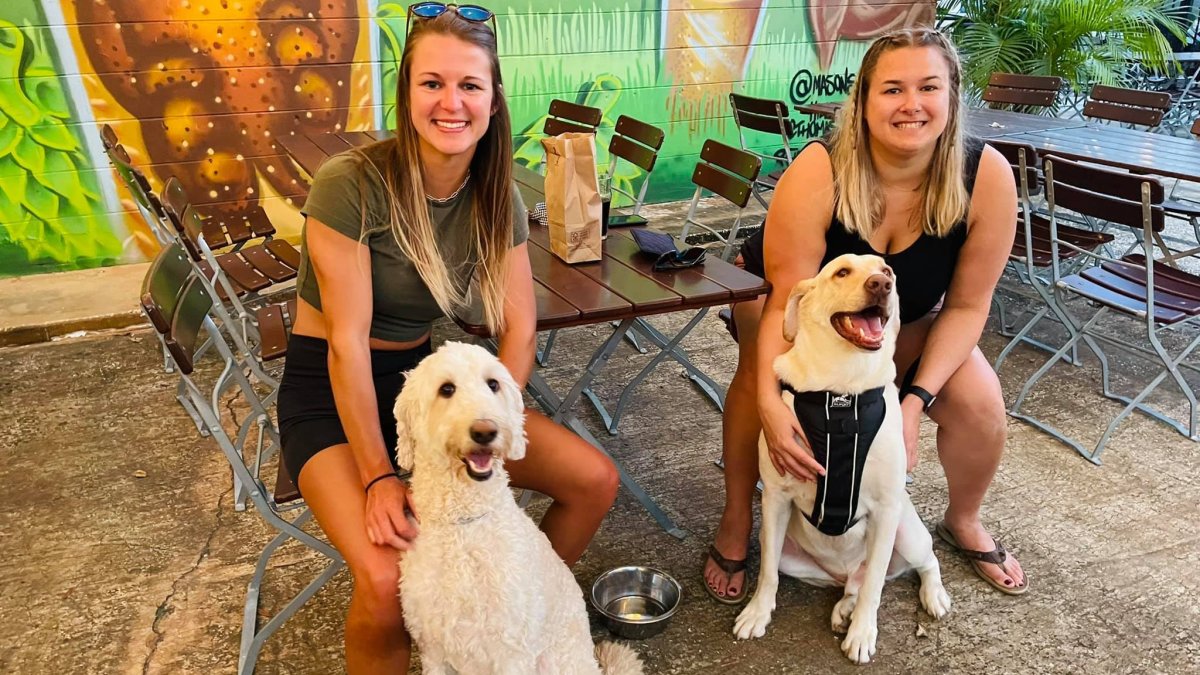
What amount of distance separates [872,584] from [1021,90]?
5596mm

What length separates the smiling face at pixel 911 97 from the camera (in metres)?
2.24

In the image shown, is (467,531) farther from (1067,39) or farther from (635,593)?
(1067,39)

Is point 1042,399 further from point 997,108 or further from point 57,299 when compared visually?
point 57,299

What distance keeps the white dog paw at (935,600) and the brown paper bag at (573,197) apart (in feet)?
4.88

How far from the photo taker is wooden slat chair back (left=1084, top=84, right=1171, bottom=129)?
5.86 m

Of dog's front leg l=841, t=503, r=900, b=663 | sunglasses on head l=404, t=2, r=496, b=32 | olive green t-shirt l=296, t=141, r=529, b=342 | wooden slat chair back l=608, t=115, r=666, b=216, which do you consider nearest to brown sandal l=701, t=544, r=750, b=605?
dog's front leg l=841, t=503, r=900, b=663

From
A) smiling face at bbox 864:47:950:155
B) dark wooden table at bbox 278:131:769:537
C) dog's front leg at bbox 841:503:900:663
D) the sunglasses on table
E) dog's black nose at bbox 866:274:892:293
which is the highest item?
smiling face at bbox 864:47:950:155

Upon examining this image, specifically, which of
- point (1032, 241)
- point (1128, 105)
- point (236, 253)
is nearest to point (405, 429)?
point (236, 253)

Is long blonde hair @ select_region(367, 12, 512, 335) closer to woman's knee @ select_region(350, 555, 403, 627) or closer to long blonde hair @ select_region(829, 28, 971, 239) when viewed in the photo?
woman's knee @ select_region(350, 555, 403, 627)

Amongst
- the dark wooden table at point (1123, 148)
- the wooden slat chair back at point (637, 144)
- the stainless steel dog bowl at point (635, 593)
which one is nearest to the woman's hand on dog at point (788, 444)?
the stainless steel dog bowl at point (635, 593)

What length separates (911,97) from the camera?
2.24 meters

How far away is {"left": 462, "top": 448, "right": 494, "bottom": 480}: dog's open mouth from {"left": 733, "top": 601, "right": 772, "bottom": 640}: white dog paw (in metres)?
1.18

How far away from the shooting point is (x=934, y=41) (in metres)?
2.28

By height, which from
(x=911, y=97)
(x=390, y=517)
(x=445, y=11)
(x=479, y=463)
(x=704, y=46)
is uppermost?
(x=445, y=11)
